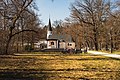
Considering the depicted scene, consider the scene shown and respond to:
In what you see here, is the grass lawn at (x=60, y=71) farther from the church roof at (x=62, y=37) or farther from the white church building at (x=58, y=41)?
the church roof at (x=62, y=37)

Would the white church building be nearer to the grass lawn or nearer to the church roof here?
the church roof

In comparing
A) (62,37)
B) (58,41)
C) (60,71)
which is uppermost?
(62,37)

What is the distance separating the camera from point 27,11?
154 feet

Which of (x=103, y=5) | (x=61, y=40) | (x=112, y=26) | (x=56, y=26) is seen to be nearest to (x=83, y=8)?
(x=103, y=5)

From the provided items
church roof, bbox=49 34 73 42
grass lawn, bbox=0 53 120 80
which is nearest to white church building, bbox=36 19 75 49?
church roof, bbox=49 34 73 42

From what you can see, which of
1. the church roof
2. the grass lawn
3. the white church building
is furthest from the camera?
the church roof

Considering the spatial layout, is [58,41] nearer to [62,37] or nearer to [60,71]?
[62,37]

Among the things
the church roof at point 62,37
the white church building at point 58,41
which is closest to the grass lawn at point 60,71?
the white church building at point 58,41

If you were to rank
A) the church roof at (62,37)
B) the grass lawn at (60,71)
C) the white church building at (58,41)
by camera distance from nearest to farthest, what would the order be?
the grass lawn at (60,71) → the white church building at (58,41) → the church roof at (62,37)

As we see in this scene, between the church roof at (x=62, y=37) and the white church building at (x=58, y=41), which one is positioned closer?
the white church building at (x=58, y=41)

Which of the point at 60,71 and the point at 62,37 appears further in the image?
the point at 62,37

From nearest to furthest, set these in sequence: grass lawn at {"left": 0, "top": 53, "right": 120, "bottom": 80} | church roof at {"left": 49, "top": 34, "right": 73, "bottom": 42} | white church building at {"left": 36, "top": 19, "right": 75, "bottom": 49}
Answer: grass lawn at {"left": 0, "top": 53, "right": 120, "bottom": 80} → white church building at {"left": 36, "top": 19, "right": 75, "bottom": 49} → church roof at {"left": 49, "top": 34, "right": 73, "bottom": 42}

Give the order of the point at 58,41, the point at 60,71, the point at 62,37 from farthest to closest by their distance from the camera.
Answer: the point at 62,37
the point at 58,41
the point at 60,71

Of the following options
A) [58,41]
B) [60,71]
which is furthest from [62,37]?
[60,71]
